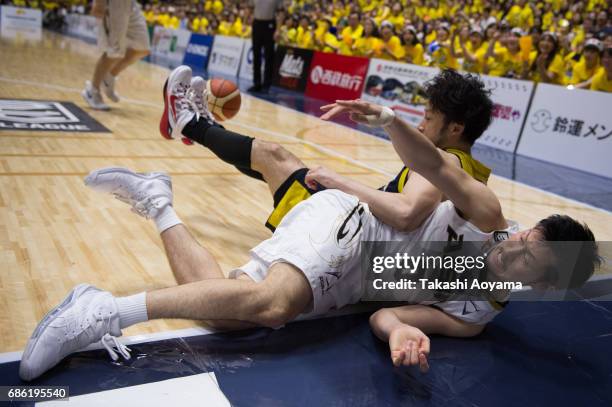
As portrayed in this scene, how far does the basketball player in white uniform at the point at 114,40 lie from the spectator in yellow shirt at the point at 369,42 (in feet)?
18.0

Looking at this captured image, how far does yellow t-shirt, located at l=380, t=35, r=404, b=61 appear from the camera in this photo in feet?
35.2

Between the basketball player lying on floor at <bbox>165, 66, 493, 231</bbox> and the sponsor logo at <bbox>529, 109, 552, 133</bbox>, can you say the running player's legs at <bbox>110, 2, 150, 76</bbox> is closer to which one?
the basketball player lying on floor at <bbox>165, 66, 493, 231</bbox>

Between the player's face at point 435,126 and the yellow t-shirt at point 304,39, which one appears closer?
the player's face at point 435,126

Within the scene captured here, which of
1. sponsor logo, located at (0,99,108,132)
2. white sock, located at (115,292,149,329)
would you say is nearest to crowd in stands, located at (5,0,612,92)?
sponsor logo, located at (0,99,108,132)

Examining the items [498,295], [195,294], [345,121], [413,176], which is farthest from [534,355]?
[345,121]

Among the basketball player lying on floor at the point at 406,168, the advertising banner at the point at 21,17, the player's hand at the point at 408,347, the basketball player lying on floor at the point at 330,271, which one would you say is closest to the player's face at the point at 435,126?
the basketball player lying on floor at the point at 406,168

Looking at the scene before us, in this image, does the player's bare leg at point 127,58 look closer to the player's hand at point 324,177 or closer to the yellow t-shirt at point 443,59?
the player's hand at point 324,177

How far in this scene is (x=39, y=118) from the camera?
5594 millimetres

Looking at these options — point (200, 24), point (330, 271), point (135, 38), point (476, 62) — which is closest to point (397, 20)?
point (476, 62)

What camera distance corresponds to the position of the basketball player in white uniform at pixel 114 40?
6258 millimetres

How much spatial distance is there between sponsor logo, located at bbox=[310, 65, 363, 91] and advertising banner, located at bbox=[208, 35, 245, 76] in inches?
143

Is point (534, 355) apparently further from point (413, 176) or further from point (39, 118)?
point (39, 118)

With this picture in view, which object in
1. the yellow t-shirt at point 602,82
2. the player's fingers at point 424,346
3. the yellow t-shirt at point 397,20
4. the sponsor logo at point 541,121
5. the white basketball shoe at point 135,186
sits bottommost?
the player's fingers at point 424,346

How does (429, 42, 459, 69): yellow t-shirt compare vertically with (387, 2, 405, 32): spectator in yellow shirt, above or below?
below
